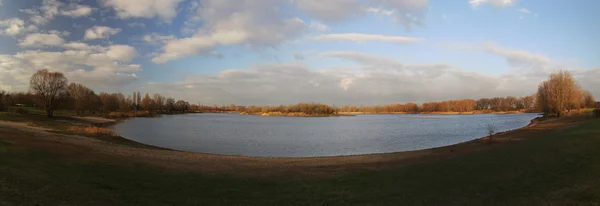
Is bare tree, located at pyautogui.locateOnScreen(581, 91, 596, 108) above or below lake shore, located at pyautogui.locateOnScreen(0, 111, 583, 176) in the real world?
above

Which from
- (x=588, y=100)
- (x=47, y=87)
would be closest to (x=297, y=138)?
(x=47, y=87)

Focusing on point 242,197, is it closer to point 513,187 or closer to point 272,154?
point 513,187

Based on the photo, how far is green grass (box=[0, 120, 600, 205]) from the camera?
30.7ft

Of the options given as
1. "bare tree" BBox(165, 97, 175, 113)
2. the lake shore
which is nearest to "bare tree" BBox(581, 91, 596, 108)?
the lake shore

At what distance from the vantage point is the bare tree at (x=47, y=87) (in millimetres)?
62000

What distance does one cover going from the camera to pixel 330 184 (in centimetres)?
1360

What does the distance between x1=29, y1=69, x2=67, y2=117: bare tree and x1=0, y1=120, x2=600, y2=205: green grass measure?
58615 mm

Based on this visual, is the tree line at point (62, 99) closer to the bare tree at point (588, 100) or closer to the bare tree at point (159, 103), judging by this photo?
the bare tree at point (159, 103)

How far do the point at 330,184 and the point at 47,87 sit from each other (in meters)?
69.1

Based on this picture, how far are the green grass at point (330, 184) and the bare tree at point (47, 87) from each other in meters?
58.6

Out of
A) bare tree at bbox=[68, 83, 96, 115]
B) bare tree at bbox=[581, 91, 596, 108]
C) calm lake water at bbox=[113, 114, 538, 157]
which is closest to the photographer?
calm lake water at bbox=[113, 114, 538, 157]

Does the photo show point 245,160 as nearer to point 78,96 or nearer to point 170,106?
point 78,96

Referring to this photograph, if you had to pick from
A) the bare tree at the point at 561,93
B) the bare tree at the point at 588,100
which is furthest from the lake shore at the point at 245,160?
the bare tree at the point at 588,100

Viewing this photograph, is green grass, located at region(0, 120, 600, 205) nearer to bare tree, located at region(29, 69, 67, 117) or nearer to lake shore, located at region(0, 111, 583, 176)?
lake shore, located at region(0, 111, 583, 176)
